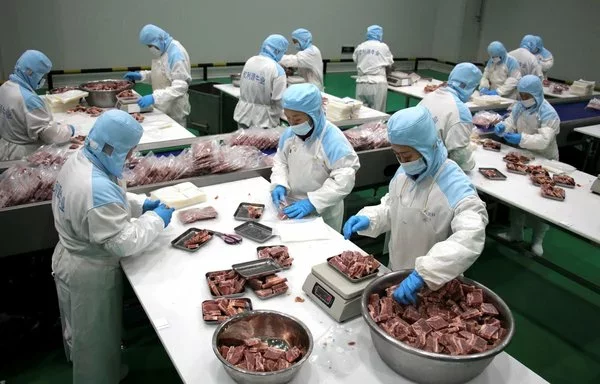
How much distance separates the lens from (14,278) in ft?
10.1

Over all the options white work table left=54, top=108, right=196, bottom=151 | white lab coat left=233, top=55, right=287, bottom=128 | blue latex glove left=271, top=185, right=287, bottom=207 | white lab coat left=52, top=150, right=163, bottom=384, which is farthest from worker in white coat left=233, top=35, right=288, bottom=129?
white lab coat left=52, top=150, right=163, bottom=384

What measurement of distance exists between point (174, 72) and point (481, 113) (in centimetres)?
350

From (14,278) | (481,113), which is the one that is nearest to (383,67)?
(481,113)

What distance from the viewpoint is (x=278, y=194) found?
317 centimetres

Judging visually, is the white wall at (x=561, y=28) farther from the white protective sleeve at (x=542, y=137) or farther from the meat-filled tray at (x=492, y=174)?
the meat-filled tray at (x=492, y=174)

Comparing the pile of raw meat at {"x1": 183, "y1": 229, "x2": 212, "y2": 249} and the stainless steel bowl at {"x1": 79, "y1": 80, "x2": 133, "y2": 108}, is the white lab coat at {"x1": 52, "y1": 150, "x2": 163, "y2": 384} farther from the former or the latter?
the stainless steel bowl at {"x1": 79, "y1": 80, "x2": 133, "y2": 108}

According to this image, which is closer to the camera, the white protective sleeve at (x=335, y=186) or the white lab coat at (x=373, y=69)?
the white protective sleeve at (x=335, y=186)

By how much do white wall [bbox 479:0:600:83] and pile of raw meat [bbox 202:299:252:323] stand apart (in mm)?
10700

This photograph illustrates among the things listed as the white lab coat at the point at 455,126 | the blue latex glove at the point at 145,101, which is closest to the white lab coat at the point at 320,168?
the white lab coat at the point at 455,126

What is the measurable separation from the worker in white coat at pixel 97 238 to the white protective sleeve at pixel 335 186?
91 centimetres

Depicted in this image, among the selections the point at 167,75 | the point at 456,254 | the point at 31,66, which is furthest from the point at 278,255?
the point at 167,75

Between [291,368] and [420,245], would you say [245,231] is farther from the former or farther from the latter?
[291,368]

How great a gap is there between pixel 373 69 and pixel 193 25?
417cm

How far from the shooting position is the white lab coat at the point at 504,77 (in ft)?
23.6
